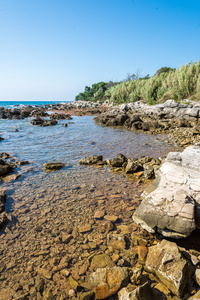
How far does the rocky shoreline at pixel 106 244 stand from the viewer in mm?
2891

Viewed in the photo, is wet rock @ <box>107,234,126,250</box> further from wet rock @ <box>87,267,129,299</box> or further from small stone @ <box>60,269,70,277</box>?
small stone @ <box>60,269,70,277</box>

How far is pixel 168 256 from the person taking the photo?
3.11 meters

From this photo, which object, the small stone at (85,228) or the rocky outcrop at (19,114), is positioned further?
the rocky outcrop at (19,114)

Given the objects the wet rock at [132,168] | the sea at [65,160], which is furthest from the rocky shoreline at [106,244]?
the wet rock at [132,168]

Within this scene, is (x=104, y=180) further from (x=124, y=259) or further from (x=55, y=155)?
(x=55, y=155)

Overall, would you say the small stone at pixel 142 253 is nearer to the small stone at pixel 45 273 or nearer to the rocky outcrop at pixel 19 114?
the small stone at pixel 45 273

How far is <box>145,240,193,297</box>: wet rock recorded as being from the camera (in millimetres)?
2775

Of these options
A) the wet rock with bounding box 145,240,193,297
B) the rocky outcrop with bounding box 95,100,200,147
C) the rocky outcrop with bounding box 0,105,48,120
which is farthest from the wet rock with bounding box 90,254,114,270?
the rocky outcrop with bounding box 0,105,48,120

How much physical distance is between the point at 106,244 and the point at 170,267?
1.42 meters

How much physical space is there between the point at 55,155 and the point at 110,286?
849 cm

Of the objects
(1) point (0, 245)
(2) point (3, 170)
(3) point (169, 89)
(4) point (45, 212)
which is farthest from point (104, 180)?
(3) point (169, 89)

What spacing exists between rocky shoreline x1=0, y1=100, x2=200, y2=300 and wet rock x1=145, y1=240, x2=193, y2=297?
1cm

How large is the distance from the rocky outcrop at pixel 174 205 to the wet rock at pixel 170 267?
1.35 feet

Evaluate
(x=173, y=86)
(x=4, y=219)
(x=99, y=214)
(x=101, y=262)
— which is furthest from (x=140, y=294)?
(x=173, y=86)
